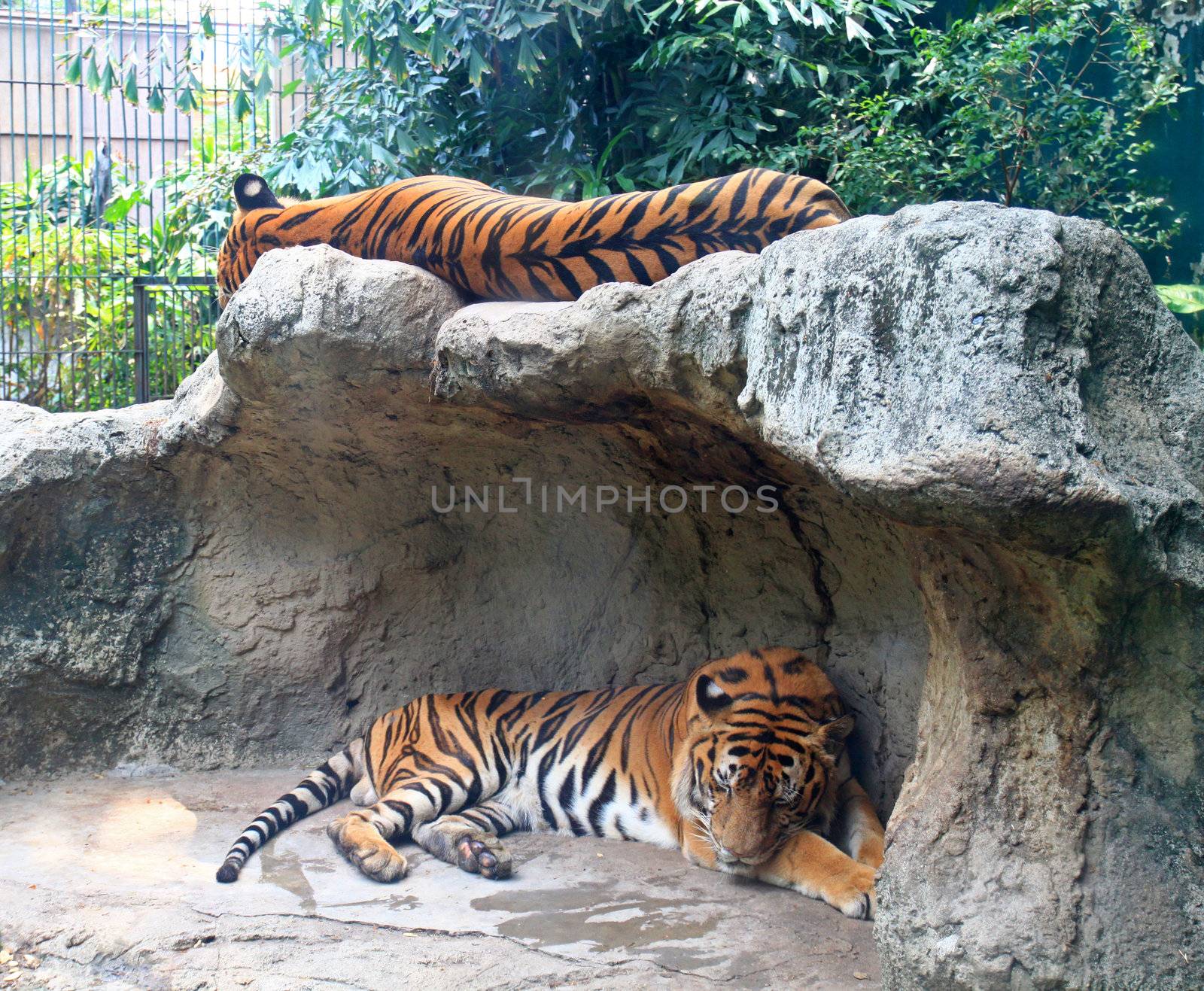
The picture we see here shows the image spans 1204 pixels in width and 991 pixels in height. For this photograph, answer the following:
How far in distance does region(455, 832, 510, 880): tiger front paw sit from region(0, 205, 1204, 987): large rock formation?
122cm

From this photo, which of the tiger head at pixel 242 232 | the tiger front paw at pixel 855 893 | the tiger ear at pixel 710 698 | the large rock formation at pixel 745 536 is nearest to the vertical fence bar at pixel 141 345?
the tiger head at pixel 242 232

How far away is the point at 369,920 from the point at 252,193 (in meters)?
3.00

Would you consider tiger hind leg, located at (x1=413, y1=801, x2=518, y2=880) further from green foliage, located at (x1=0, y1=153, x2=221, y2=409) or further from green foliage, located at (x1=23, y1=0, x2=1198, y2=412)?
green foliage, located at (x1=0, y1=153, x2=221, y2=409)

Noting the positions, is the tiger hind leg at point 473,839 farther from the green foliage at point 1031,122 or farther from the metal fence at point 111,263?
the metal fence at point 111,263

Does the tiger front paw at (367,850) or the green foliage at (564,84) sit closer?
the tiger front paw at (367,850)

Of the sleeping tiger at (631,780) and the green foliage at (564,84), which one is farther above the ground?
the green foliage at (564,84)

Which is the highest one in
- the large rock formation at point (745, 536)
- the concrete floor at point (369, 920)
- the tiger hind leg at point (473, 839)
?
the large rock formation at point (745, 536)

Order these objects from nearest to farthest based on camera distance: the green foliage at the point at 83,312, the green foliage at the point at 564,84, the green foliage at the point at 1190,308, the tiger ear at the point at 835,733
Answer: the tiger ear at the point at 835,733 < the green foliage at the point at 1190,308 < the green foliage at the point at 564,84 < the green foliage at the point at 83,312

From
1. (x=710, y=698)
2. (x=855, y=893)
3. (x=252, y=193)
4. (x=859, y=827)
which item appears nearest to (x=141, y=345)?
(x=252, y=193)

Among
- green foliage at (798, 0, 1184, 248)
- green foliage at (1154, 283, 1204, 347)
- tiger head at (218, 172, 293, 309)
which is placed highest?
green foliage at (798, 0, 1184, 248)

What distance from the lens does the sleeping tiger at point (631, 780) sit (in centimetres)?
370

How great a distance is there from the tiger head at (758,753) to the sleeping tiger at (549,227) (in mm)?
1484

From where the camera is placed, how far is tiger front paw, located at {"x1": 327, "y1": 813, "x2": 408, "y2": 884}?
145 inches

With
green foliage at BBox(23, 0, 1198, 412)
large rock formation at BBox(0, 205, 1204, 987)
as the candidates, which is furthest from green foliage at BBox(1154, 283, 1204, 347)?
large rock formation at BBox(0, 205, 1204, 987)
